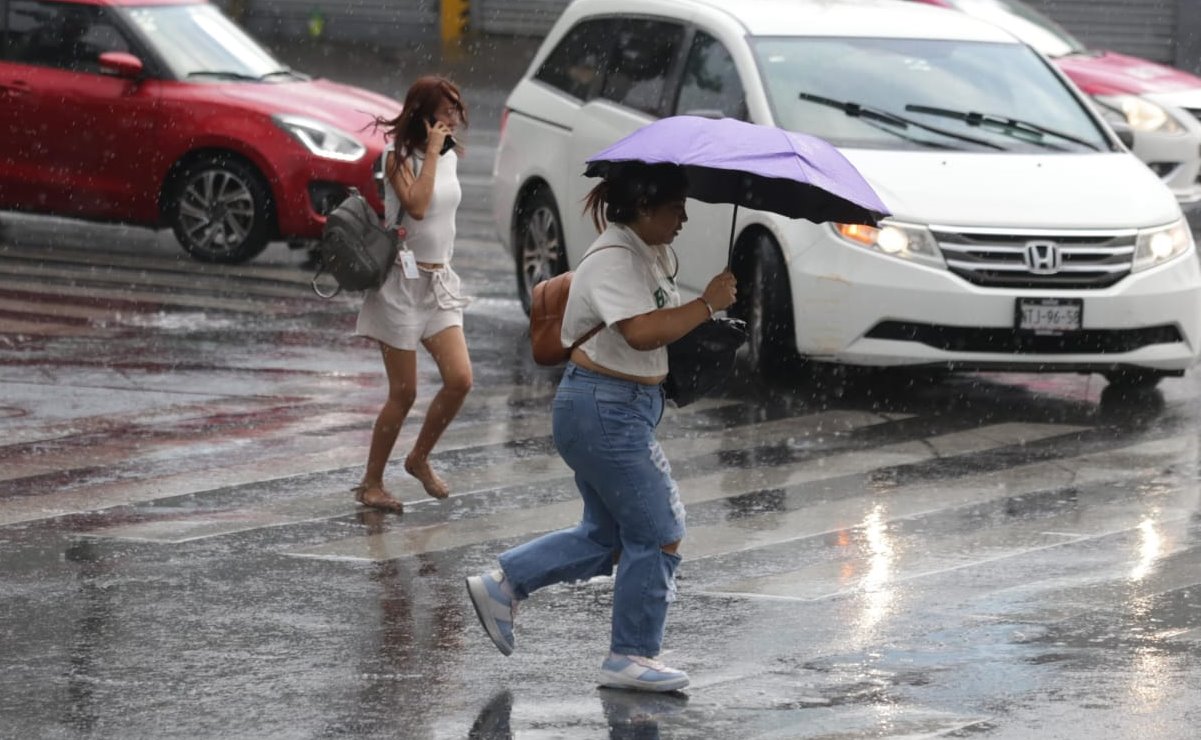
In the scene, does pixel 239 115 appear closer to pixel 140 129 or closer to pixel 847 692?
pixel 140 129

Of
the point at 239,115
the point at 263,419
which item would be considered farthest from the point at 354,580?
the point at 239,115

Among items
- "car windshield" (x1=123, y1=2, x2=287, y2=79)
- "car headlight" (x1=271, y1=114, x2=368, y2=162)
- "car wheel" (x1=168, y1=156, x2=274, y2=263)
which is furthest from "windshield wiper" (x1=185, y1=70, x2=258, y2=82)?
"car headlight" (x1=271, y1=114, x2=368, y2=162)

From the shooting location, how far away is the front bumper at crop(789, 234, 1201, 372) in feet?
36.4

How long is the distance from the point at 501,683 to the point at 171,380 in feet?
18.5

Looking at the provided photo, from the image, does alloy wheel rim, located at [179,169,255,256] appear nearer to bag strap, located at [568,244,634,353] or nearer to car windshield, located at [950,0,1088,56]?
car windshield, located at [950,0,1088,56]

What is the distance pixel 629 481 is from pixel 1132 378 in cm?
617

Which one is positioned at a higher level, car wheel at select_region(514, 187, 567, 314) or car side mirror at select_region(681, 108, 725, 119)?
car side mirror at select_region(681, 108, 725, 119)

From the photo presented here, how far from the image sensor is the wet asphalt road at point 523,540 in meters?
6.36

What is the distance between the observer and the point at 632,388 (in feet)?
21.2

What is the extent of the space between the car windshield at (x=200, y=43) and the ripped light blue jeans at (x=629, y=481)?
10095mm

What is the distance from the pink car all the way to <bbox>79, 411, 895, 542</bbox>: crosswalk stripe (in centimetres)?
723

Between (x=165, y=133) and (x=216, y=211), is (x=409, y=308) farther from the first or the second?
(x=165, y=133)

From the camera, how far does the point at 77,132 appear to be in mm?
15930

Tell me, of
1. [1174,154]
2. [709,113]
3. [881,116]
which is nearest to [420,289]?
[709,113]
